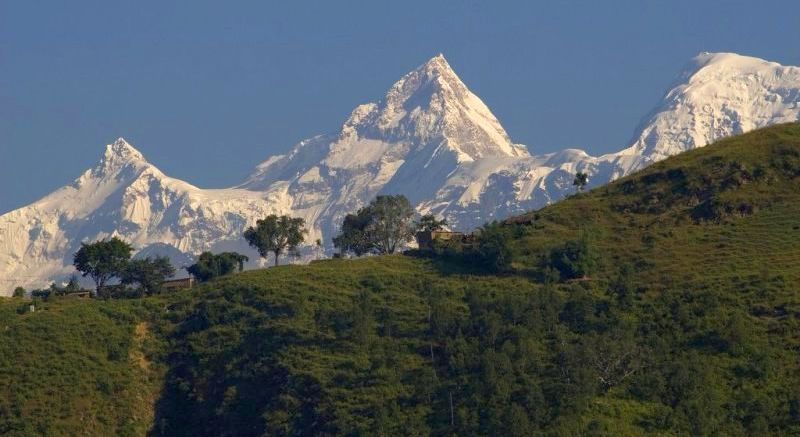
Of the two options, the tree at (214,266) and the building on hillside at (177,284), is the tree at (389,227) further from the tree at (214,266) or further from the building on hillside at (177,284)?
the building on hillside at (177,284)

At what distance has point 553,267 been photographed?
502 feet

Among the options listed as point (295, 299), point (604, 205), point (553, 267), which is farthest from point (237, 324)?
point (604, 205)

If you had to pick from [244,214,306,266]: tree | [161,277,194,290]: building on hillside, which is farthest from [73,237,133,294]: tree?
[244,214,306,266]: tree

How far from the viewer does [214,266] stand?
179500 millimetres

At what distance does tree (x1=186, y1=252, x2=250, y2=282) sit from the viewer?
178 metres

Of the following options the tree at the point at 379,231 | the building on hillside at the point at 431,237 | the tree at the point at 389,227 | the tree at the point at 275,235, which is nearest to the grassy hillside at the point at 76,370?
the building on hillside at the point at 431,237

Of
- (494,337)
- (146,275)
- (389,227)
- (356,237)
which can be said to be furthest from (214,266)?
(494,337)

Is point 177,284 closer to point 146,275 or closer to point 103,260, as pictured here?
point 146,275

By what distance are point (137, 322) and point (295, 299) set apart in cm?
1372

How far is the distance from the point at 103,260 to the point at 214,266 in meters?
11.4

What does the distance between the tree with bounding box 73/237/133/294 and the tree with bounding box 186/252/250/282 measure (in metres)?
6.98

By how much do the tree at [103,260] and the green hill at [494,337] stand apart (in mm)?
Result: 18429

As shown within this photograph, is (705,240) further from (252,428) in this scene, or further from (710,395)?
(252,428)

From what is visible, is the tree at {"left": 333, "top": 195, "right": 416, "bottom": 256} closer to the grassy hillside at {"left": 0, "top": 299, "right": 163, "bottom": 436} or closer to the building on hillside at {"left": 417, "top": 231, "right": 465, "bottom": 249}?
the building on hillside at {"left": 417, "top": 231, "right": 465, "bottom": 249}
